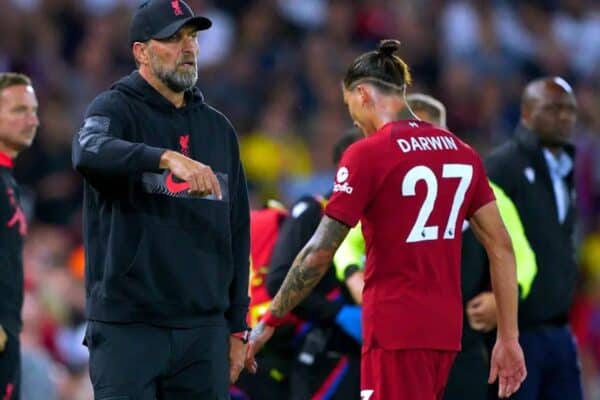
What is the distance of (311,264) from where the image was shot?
21.6 ft

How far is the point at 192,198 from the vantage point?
616cm

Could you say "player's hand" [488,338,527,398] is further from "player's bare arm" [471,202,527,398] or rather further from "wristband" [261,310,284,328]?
"wristband" [261,310,284,328]

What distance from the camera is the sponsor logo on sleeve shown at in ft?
20.9

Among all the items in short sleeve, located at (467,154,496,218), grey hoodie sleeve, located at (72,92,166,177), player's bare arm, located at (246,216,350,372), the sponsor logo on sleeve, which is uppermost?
grey hoodie sleeve, located at (72,92,166,177)

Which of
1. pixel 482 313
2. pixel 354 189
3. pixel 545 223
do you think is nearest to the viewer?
pixel 354 189

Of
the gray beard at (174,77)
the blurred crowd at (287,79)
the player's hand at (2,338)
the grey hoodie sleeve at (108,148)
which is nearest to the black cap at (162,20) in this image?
the gray beard at (174,77)

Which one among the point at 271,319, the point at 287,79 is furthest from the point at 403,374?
the point at 287,79

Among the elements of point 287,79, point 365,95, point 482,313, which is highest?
point 365,95

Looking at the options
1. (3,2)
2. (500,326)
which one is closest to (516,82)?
(3,2)

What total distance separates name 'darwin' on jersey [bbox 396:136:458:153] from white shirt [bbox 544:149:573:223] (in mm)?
1905

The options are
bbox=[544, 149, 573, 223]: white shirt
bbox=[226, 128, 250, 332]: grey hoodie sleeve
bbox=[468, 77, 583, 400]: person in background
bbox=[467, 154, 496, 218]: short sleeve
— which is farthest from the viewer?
bbox=[544, 149, 573, 223]: white shirt

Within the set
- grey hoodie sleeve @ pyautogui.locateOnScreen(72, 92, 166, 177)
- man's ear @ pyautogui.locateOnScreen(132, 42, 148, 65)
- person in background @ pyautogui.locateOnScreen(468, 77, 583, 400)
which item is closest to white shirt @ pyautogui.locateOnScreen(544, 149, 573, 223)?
person in background @ pyautogui.locateOnScreen(468, 77, 583, 400)

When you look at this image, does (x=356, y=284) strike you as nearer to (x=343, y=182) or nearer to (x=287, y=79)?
(x=343, y=182)

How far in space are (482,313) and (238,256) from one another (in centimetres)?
170
